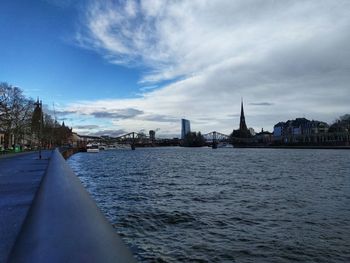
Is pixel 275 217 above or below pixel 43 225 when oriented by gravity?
below

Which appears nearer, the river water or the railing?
the railing

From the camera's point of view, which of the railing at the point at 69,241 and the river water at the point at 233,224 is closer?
the railing at the point at 69,241

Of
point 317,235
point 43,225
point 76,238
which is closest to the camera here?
point 76,238

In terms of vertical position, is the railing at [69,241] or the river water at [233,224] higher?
the railing at [69,241]

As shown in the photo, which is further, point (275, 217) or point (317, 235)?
point (275, 217)

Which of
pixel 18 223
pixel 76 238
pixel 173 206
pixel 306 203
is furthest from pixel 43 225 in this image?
pixel 306 203

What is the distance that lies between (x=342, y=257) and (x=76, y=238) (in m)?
8.61

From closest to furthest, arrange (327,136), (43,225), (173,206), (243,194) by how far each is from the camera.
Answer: (43,225) < (173,206) < (243,194) < (327,136)

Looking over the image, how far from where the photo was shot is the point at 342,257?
980 centimetres

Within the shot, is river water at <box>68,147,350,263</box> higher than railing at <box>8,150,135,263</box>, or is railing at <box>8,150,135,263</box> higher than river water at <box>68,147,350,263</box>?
railing at <box>8,150,135,263</box>

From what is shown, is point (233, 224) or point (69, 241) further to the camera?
point (233, 224)

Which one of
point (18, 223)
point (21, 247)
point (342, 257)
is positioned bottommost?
point (342, 257)

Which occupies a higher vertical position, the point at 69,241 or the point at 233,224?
the point at 69,241

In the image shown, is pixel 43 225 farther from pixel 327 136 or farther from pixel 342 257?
pixel 327 136
